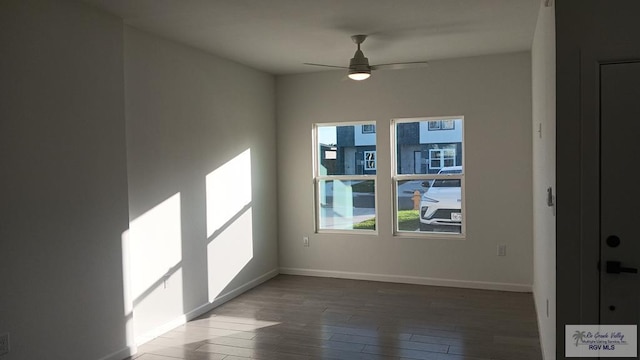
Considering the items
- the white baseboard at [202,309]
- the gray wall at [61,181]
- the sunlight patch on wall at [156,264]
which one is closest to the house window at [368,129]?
the white baseboard at [202,309]

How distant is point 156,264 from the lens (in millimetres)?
4121

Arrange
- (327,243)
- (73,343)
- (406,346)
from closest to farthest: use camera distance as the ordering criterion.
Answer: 1. (73,343)
2. (406,346)
3. (327,243)

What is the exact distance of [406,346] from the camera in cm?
379

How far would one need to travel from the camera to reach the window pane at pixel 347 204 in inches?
237

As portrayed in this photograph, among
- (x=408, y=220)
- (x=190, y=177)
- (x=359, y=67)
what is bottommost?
(x=408, y=220)

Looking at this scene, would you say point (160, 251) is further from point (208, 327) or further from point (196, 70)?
point (196, 70)

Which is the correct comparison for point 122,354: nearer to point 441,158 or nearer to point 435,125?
point 441,158

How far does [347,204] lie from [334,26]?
2.70m

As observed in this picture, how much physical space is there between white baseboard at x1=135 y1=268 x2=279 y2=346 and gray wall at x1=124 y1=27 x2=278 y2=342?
1 centimetres

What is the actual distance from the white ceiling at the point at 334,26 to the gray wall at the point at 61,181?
39 centimetres

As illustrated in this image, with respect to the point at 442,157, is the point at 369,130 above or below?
above
